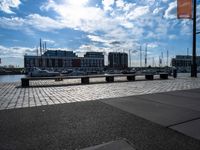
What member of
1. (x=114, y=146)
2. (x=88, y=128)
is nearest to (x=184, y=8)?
(x=88, y=128)

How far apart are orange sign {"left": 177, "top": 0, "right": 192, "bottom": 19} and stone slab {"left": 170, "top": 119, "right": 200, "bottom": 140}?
17418 mm

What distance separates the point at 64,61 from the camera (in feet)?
348

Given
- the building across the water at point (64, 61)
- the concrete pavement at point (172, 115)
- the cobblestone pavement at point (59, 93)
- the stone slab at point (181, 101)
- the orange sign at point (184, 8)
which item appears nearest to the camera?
the concrete pavement at point (172, 115)

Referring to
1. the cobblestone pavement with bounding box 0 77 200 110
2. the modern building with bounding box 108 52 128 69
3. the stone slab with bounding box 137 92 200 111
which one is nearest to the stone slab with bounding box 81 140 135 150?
the stone slab with bounding box 137 92 200 111

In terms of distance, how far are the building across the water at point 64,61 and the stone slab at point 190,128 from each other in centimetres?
8864

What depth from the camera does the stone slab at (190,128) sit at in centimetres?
387

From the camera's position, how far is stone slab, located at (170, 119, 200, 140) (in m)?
3.87

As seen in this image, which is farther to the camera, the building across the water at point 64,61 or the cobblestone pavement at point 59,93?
the building across the water at point 64,61

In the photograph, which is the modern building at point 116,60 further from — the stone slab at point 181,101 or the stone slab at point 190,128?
the stone slab at point 190,128

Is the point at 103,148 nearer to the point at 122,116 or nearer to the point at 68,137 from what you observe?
the point at 68,137

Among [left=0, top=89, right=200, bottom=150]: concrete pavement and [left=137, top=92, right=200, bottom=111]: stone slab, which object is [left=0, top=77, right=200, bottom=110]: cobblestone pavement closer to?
[left=0, top=89, right=200, bottom=150]: concrete pavement

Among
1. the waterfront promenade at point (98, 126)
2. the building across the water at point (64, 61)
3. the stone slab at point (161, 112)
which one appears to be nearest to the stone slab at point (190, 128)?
the waterfront promenade at point (98, 126)

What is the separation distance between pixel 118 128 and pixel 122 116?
99 cm

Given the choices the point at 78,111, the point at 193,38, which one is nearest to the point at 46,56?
the point at 193,38
